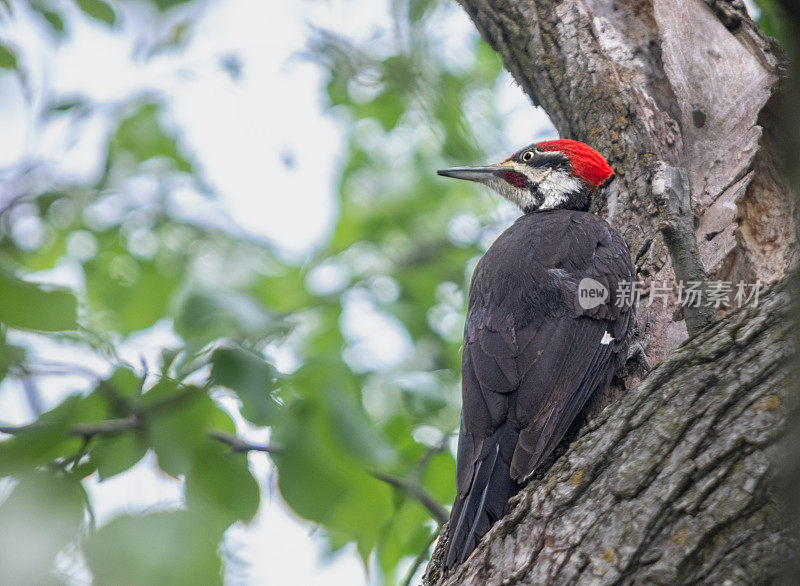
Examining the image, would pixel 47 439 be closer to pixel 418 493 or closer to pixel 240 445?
pixel 240 445

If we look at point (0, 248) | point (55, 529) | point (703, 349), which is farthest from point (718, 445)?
point (0, 248)

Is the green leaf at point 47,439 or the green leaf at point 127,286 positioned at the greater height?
the green leaf at point 47,439

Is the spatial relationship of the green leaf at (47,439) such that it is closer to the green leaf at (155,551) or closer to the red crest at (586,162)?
the green leaf at (155,551)

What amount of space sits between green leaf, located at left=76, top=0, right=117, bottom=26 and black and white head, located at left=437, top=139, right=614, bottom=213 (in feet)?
5.20

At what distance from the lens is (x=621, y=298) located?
9.77ft

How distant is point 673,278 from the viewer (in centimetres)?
305

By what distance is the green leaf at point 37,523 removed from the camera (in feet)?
6.05

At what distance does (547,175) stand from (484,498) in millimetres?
2046

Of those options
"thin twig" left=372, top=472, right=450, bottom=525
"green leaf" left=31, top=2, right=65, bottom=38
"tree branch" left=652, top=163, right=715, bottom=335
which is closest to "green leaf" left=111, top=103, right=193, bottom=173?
"green leaf" left=31, top=2, right=65, bottom=38

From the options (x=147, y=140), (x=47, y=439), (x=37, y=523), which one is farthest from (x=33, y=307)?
(x=147, y=140)

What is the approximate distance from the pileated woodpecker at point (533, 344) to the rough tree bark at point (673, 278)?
16 centimetres

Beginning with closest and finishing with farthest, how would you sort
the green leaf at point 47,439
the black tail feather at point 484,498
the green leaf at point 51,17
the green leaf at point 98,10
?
the green leaf at point 47,439
the black tail feather at point 484,498
the green leaf at point 98,10
the green leaf at point 51,17

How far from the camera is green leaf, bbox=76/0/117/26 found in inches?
124

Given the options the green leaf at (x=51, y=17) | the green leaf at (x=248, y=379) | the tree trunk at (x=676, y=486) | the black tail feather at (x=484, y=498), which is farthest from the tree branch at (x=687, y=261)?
the green leaf at (x=51, y=17)
